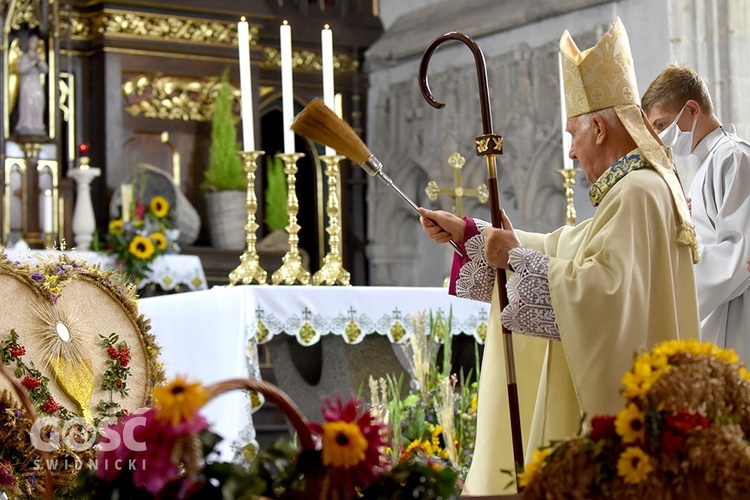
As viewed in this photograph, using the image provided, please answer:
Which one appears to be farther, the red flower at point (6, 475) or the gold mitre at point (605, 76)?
the gold mitre at point (605, 76)

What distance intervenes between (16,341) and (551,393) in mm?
1271

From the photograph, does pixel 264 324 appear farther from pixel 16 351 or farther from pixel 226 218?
pixel 226 218

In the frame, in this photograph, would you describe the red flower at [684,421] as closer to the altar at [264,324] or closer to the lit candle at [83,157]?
the altar at [264,324]

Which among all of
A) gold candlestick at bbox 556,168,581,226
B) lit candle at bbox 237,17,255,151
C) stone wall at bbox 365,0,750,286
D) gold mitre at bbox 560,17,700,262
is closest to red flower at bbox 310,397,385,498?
gold mitre at bbox 560,17,700,262

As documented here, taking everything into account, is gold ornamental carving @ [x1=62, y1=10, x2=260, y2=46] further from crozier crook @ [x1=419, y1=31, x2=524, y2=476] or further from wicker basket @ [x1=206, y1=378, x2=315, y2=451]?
wicker basket @ [x1=206, y1=378, x2=315, y2=451]

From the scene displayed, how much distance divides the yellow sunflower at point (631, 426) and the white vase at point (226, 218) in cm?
757

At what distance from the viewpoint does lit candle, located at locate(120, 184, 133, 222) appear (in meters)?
8.67

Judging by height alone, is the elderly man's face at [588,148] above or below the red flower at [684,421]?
above

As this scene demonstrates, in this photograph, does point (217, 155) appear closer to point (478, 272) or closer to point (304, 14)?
point (304, 14)

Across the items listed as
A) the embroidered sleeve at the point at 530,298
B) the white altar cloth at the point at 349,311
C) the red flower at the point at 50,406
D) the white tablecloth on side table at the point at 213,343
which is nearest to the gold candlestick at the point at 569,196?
the white altar cloth at the point at 349,311

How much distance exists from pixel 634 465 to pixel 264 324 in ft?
10.8

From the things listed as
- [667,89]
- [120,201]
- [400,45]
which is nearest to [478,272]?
[667,89]

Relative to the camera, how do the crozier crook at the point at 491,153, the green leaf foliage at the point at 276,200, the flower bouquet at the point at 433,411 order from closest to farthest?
the crozier crook at the point at 491,153
the flower bouquet at the point at 433,411
the green leaf foliage at the point at 276,200

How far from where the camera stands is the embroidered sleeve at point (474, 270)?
131 inches
